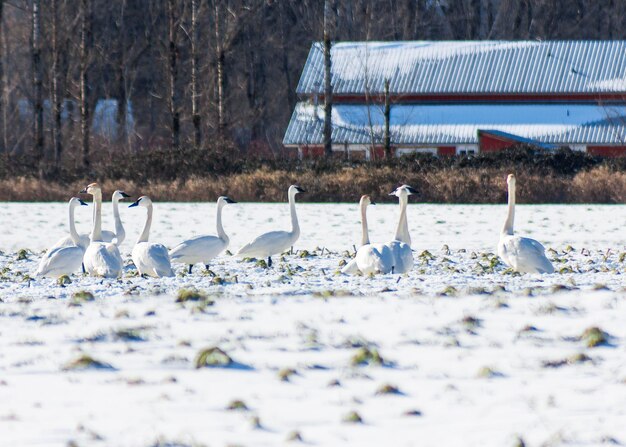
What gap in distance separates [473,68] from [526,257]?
120 ft

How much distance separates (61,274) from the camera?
465 inches

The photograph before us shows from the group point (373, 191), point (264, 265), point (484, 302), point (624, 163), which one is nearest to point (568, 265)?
point (264, 265)

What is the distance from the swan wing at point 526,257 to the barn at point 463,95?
30669mm

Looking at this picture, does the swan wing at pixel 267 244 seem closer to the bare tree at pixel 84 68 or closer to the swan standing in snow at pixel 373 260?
the swan standing in snow at pixel 373 260

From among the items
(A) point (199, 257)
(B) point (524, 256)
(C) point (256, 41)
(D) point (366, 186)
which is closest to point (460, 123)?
(C) point (256, 41)

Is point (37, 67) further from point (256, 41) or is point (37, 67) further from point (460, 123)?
point (256, 41)

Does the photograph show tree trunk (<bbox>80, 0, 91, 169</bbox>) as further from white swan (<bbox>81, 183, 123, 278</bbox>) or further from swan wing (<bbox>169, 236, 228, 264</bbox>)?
white swan (<bbox>81, 183, 123, 278</bbox>)

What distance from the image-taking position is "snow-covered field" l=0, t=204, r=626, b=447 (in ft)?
15.9

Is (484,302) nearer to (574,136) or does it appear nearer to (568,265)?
(568,265)

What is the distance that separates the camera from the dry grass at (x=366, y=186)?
26312 mm

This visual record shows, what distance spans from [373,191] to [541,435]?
74.9 feet

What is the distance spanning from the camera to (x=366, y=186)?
2753 centimetres

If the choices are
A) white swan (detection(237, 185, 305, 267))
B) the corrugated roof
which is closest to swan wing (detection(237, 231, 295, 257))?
white swan (detection(237, 185, 305, 267))

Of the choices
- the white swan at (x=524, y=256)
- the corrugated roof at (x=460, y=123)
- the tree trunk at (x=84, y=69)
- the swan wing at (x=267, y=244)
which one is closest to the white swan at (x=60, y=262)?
the swan wing at (x=267, y=244)
